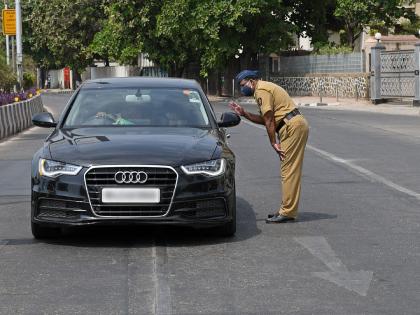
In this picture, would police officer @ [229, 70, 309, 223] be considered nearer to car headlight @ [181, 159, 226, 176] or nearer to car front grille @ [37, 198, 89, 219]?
car headlight @ [181, 159, 226, 176]

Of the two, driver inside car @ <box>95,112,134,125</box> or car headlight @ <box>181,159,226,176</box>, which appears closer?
car headlight @ <box>181,159,226,176</box>

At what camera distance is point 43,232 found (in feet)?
30.9

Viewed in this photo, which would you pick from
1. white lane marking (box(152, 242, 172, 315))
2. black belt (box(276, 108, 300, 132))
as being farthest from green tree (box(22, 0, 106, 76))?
white lane marking (box(152, 242, 172, 315))

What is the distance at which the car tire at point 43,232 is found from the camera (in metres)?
9.37

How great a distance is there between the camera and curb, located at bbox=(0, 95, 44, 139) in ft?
88.4

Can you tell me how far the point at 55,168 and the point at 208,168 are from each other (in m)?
1.33

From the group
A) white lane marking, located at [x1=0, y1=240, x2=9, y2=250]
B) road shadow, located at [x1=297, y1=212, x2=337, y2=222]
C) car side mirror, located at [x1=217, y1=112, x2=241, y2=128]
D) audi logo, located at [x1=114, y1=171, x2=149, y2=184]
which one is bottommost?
road shadow, located at [x1=297, y1=212, x2=337, y2=222]

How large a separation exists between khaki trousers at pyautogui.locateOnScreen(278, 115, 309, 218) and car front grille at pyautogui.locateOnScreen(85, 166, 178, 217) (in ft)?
6.35

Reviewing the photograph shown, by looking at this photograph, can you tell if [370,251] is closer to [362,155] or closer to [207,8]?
[362,155]

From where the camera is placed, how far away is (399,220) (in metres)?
10.6

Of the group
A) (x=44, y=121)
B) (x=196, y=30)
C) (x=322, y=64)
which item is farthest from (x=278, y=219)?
(x=322, y=64)

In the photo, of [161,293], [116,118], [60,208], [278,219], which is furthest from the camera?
[278,219]

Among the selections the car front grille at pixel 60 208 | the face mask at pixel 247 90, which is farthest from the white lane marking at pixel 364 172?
the car front grille at pixel 60 208

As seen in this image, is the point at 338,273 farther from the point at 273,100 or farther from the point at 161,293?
the point at 273,100
